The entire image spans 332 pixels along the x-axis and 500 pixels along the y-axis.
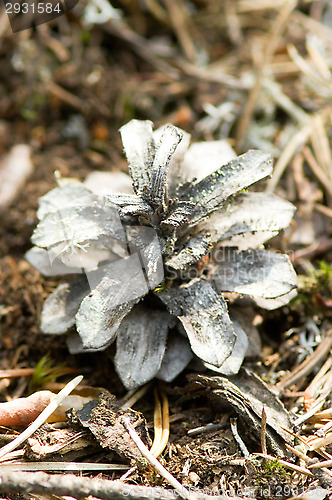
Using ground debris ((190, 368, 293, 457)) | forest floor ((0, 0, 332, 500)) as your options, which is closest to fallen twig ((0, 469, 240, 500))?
forest floor ((0, 0, 332, 500))

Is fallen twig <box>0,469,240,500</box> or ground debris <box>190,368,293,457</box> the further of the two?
ground debris <box>190,368,293,457</box>

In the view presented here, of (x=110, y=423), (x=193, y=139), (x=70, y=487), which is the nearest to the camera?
(x=70, y=487)

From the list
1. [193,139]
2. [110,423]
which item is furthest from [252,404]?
[193,139]

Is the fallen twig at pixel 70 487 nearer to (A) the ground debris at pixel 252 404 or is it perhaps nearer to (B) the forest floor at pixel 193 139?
(B) the forest floor at pixel 193 139

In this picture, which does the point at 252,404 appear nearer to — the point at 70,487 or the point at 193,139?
the point at 70,487

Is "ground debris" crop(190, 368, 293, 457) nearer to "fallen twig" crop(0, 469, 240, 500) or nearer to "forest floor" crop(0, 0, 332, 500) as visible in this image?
"forest floor" crop(0, 0, 332, 500)

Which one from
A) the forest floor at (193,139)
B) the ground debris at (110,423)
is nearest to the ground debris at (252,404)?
the forest floor at (193,139)

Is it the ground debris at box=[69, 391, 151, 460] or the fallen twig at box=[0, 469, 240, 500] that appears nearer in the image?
the fallen twig at box=[0, 469, 240, 500]

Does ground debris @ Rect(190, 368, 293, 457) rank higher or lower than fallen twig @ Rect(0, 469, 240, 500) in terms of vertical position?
lower

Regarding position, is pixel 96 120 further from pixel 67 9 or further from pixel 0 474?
pixel 0 474

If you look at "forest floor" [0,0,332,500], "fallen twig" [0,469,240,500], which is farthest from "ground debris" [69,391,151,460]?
"fallen twig" [0,469,240,500]

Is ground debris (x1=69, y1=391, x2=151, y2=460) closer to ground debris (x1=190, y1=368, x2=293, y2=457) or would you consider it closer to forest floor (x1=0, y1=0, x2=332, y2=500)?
forest floor (x1=0, y1=0, x2=332, y2=500)

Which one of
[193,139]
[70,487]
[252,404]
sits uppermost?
[193,139]

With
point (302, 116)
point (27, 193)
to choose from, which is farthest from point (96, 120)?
point (302, 116)
